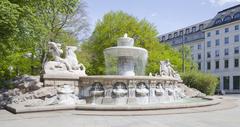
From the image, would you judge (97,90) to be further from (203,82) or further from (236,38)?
(236,38)

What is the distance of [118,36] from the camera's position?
130ft

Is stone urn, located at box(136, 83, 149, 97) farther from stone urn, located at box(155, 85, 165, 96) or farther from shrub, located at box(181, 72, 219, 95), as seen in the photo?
shrub, located at box(181, 72, 219, 95)

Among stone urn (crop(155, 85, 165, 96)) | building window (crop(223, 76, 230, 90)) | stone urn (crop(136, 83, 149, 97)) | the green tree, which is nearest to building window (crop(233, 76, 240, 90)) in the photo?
building window (crop(223, 76, 230, 90))

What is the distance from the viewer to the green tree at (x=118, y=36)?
39.7 metres

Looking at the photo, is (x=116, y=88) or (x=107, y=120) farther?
(x=116, y=88)

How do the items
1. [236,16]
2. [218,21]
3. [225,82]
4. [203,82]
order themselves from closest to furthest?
[203,82] < [236,16] < [225,82] < [218,21]

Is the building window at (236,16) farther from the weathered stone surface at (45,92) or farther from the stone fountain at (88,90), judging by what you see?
the weathered stone surface at (45,92)

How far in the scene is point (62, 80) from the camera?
598 inches

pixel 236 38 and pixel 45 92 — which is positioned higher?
pixel 236 38

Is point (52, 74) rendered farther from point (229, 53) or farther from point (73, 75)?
point (229, 53)

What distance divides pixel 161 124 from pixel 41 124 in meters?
3.50

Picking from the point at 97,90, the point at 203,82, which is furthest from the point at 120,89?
the point at 203,82

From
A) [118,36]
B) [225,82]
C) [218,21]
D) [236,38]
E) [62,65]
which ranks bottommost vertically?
[225,82]

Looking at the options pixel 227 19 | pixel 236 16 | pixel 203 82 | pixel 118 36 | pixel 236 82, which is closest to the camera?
pixel 203 82
